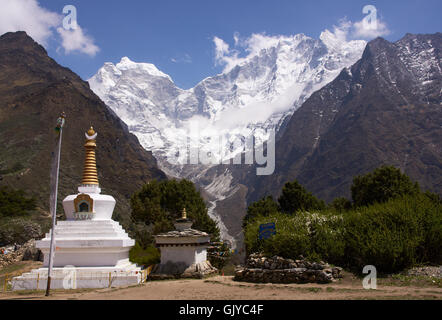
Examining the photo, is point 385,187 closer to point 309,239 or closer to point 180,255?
point 309,239

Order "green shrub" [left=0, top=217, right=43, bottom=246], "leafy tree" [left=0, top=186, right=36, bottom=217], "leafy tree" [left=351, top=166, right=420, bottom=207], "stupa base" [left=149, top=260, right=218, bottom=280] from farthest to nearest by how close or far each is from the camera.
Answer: "leafy tree" [left=0, top=186, right=36, bottom=217]
"green shrub" [left=0, top=217, right=43, bottom=246]
"leafy tree" [left=351, top=166, right=420, bottom=207]
"stupa base" [left=149, top=260, right=218, bottom=280]

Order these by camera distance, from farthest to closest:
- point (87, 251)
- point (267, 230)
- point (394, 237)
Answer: point (87, 251), point (267, 230), point (394, 237)

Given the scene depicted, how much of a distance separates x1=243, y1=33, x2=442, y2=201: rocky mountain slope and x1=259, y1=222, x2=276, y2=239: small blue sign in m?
97.9

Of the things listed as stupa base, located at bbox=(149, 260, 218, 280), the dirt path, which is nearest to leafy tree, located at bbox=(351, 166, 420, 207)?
stupa base, located at bbox=(149, 260, 218, 280)

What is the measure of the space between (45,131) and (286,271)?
82.9 metres

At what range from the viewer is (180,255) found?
24.4 meters

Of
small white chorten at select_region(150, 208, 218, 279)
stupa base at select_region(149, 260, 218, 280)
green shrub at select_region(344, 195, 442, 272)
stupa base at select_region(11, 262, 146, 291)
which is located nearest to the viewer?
green shrub at select_region(344, 195, 442, 272)

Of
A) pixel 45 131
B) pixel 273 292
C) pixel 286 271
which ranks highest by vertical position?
pixel 45 131

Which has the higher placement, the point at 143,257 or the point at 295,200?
the point at 295,200

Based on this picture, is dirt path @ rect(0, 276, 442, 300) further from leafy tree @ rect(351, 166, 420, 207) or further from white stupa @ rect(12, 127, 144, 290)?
leafy tree @ rect(351, 166, 420, 207)

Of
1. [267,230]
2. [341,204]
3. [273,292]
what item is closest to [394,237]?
[267,230]

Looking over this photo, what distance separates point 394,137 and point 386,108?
18.1 m

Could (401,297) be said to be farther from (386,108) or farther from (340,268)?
(386,108)

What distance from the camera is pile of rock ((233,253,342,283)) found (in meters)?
16.9
